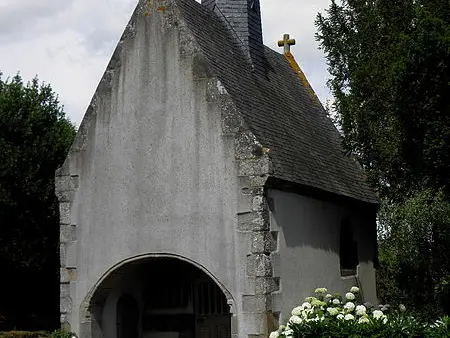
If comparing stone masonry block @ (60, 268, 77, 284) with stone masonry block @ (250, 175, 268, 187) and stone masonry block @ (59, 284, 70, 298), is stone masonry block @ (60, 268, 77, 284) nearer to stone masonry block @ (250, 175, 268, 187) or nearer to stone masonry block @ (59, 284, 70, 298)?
stone masonry block @ (59, 284, 70, 298)

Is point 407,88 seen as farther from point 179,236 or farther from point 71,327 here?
point 71,327

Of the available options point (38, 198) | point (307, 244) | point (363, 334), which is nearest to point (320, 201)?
point (307, 244)

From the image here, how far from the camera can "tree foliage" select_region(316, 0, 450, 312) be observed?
1412cm

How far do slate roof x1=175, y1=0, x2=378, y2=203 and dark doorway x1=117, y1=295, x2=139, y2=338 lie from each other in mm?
4311

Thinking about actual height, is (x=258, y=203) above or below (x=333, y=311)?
above

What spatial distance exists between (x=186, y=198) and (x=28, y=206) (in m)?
8.39

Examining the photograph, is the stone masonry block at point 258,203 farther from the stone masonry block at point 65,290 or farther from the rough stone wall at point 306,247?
the stone masonry block at point 65,290

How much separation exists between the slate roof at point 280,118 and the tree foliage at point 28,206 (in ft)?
21.4

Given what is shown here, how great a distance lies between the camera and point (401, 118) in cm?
1484

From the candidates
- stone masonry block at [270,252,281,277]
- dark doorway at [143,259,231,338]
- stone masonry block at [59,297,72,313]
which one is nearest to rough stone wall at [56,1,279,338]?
stone masonry block at [59,297,72,313]

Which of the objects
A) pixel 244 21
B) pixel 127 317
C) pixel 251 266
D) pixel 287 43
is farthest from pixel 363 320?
pixel 287 43

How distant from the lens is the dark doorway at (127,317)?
15.5m

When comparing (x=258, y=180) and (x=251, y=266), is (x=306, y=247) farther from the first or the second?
(x=258, y=180)

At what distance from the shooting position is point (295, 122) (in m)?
17.3
